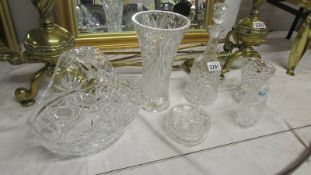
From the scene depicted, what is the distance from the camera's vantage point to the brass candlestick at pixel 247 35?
2.32ft

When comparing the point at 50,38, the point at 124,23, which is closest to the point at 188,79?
the point at 124,23

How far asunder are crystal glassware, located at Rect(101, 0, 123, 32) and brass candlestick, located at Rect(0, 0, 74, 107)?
21cm

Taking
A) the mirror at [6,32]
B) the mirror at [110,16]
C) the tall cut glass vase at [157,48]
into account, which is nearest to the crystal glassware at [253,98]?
the tall cut glass vase at [157,48]

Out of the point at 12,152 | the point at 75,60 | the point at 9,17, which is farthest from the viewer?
the point at 9,17

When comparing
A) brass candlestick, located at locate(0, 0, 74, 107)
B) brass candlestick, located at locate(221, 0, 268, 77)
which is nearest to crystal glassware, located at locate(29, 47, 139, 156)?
brass candlestick, located at locate(0, 0, 74, 107)

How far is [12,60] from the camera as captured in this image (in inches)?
23.2

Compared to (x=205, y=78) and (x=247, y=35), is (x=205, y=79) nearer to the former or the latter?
(x=205, y=78)

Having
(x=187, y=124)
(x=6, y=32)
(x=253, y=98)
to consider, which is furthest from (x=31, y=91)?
(x=253, y=98)

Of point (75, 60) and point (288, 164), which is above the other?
point (75, 60)

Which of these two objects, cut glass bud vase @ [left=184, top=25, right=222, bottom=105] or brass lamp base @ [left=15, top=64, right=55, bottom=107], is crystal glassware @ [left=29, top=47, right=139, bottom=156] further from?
cut glass bud vase @ [left=184, top=25, right=222, bottom=105]

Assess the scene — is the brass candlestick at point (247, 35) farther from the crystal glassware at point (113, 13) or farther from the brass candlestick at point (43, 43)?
the brass candlestick at point (43, 43)

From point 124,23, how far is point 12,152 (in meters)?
0.47

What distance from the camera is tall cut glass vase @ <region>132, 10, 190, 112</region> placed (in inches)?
20.2

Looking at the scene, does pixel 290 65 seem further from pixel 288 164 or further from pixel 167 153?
pixel 167 153
